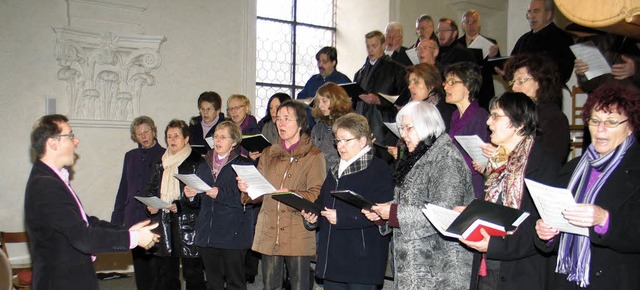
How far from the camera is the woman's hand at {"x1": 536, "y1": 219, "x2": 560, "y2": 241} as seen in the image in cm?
299

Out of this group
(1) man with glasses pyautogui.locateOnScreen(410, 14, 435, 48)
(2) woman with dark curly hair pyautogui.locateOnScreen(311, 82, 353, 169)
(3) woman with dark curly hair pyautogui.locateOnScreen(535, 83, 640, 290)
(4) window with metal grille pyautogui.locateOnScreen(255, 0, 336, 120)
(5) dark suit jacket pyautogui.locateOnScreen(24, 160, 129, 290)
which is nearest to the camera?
(3) woman with dark curly hair pyautogui.locateOnScreen(535, 83, 640, 290)

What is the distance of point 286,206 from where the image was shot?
4.86m

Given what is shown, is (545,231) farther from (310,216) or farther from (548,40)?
(548,40)

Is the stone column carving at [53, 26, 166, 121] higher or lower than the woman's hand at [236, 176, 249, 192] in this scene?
higher

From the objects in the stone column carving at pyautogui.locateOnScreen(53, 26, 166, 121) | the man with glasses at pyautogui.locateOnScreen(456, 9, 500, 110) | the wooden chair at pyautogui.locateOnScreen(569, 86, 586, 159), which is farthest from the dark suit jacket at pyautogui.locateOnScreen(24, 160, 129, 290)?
the wooden chair at pyautogui.locateOnScreen(569, 86, 586, 159)

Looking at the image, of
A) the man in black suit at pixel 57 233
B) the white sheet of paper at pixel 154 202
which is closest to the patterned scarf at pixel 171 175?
the white sheet of paper at pixel 154 202

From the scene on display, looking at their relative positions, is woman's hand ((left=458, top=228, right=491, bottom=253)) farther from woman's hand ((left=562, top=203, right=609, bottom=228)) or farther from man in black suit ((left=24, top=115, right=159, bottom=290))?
man in black suit ((left=24, top=115, right=159, bottom=290))

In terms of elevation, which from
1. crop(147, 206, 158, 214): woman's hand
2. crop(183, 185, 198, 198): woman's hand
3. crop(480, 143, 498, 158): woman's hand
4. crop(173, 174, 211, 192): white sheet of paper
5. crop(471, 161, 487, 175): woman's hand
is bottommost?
crop(147, 206, 158, 214): woman's hand

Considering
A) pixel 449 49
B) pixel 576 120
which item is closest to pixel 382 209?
pixel 449 49

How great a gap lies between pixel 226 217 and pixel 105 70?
358 centimetres

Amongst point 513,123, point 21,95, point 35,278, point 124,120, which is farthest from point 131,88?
point 513,123

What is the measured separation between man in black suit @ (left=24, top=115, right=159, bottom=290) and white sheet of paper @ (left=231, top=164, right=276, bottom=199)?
1037 millimetres

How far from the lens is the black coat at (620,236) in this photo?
279 centimetres

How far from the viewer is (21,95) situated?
750cm
